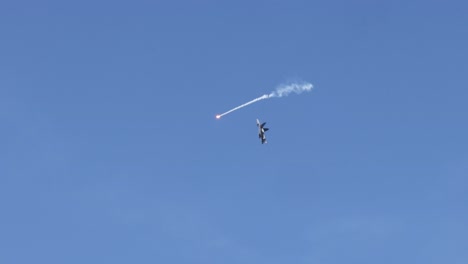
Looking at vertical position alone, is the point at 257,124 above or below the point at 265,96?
above

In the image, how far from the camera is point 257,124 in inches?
6211

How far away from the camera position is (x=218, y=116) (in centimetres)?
12862

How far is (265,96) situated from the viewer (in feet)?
Result: 388

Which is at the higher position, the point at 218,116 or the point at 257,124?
the point at 257,124

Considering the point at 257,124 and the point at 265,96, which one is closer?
the point at 265,96

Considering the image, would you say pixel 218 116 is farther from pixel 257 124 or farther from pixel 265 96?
pixel 257 124

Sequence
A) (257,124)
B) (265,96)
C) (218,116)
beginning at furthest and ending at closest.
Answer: (257,124) → (218,116) → (265,96)

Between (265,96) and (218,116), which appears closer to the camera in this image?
(265,96)

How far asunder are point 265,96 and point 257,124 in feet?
132

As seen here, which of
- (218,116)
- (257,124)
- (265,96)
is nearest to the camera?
(265,96)

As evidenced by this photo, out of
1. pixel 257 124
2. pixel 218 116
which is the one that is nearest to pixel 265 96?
pixel 218 116

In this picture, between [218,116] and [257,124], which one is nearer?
[218,116]

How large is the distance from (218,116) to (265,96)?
61.5 ft
